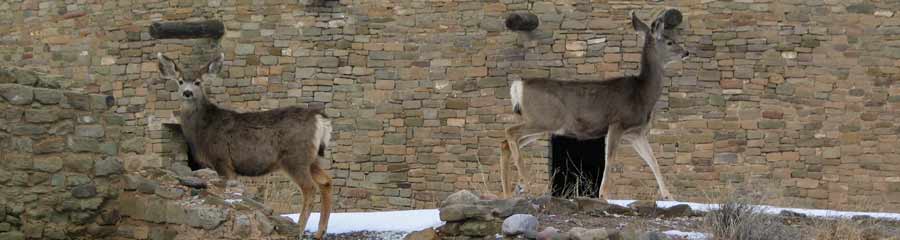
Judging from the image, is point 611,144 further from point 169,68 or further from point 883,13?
point 883,13

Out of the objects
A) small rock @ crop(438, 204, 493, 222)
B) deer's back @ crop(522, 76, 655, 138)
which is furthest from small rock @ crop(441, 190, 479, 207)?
deer's back @ crop(522, 76, 655, 138)

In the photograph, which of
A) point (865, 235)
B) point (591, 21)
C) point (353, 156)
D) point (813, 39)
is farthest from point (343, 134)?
point (865, 235)

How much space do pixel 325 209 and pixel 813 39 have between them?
26.8ft

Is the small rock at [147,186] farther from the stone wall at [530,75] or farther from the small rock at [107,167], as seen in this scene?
the stone wall at [530,75]

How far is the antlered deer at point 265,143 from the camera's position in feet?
31.3

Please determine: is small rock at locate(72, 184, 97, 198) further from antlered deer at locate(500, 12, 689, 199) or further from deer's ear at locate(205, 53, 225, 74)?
antlered deer at locate(500, 12, 689, 199)

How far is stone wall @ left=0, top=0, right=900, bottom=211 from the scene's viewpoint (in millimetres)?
14641

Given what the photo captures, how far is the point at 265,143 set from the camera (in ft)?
31.8

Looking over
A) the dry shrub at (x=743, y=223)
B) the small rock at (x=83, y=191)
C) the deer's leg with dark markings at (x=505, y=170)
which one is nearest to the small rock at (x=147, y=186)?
the small rock at (x=83, y=191)

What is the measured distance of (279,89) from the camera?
1575 centimetres

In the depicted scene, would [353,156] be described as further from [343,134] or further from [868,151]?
[868,151]

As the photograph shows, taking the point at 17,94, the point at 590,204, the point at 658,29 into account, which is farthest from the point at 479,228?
the point at 17,94

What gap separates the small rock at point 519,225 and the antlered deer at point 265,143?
66.6 inches

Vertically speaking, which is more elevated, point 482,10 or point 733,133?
point 482,10
